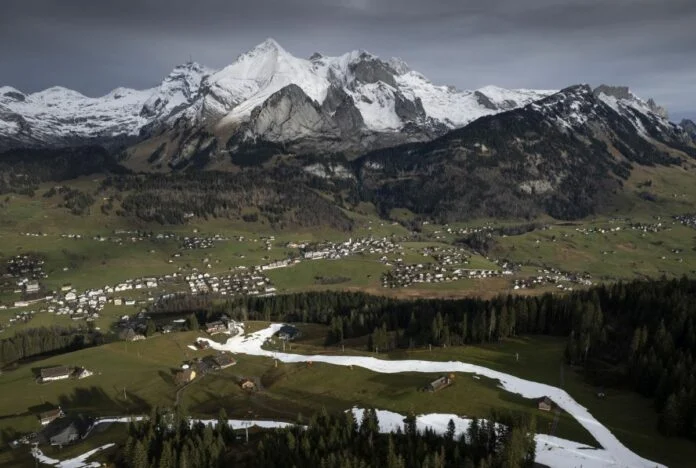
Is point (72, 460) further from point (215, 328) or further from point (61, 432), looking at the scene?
point (215, 328)

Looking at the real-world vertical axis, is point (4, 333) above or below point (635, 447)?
below

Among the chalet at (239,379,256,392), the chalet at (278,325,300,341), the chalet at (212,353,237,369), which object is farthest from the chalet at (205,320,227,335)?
the chalet at (239,379,256,392)

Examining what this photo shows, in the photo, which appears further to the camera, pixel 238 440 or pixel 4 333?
pixel 4 333

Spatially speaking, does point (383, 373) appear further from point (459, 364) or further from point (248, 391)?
point (248, 391)

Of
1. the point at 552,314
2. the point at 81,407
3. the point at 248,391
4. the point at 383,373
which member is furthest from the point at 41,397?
the point at 552,314

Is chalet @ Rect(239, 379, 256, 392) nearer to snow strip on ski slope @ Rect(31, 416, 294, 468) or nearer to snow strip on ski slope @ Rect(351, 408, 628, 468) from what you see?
snow strip on ski slope @ Rect(31, 416, 294, 468)

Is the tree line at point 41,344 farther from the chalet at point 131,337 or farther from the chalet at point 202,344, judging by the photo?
the chalet at point 202,344

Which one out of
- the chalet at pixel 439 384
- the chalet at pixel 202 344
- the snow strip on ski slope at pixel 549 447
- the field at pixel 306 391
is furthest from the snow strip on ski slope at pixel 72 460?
the chalet at pixel 202 344
